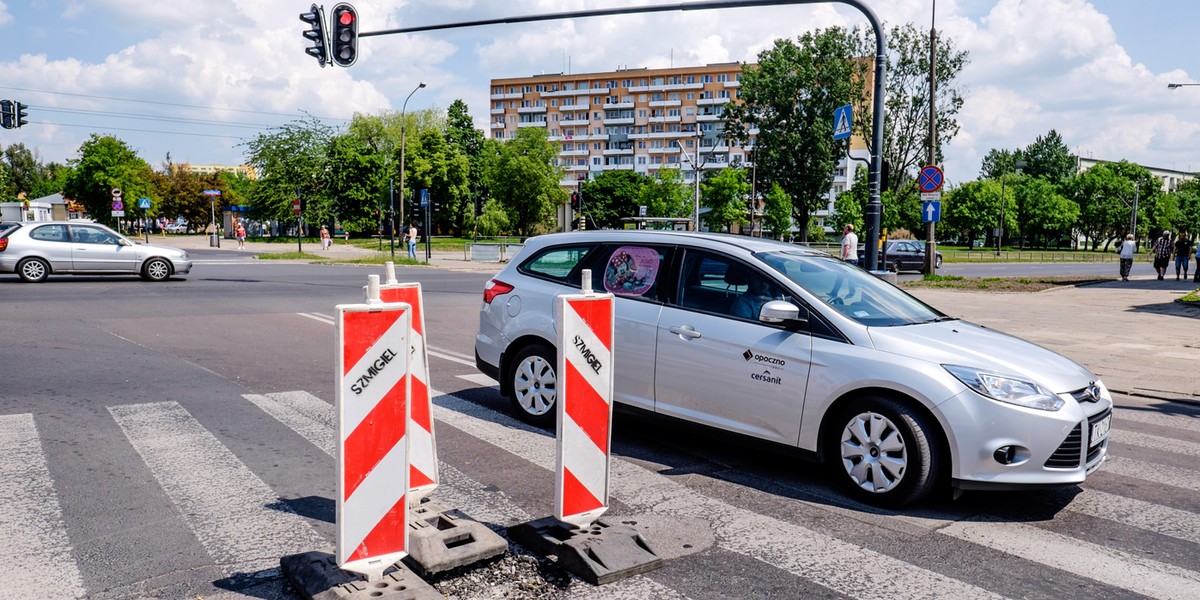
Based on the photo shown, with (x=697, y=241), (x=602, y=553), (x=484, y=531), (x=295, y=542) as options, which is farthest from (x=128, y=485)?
(x=697, y=241)

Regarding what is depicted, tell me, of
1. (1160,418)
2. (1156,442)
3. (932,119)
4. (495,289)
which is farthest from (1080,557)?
(932,119)

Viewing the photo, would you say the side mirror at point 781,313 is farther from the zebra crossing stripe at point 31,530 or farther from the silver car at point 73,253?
the silver car at point 73,253

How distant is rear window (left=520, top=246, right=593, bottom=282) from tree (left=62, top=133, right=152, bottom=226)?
8229cm

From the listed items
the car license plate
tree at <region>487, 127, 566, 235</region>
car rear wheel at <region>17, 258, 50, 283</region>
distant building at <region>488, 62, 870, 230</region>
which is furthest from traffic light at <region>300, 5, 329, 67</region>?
distant building at <region>488, 62, 870, 230</region>

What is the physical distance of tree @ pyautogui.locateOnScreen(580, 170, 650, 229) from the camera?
348 ft

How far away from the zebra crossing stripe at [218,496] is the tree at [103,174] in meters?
81.9

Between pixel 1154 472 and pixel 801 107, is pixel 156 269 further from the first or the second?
pixel 801 107

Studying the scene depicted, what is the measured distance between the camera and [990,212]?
85938mm

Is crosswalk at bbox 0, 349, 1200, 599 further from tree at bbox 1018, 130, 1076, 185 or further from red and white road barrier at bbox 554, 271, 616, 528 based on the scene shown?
tree at bbox 1018, 130, 1076, 185

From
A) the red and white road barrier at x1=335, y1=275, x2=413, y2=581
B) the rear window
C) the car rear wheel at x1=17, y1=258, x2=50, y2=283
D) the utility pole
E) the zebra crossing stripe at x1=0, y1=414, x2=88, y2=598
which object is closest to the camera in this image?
the red and white road barrier at x1=335, y1=275, x2=413, y2=581

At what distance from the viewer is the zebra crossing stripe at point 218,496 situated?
3979mm

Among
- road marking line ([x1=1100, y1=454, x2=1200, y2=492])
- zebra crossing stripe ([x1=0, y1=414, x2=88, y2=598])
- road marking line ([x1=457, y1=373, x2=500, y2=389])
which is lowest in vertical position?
road marking line ([x1=1100, y1=454, x2=1200, y2=492])

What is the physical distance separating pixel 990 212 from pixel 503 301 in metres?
89.4

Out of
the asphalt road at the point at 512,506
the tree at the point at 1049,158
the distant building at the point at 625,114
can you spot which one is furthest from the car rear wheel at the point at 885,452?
the tree at the point at 1049,158
